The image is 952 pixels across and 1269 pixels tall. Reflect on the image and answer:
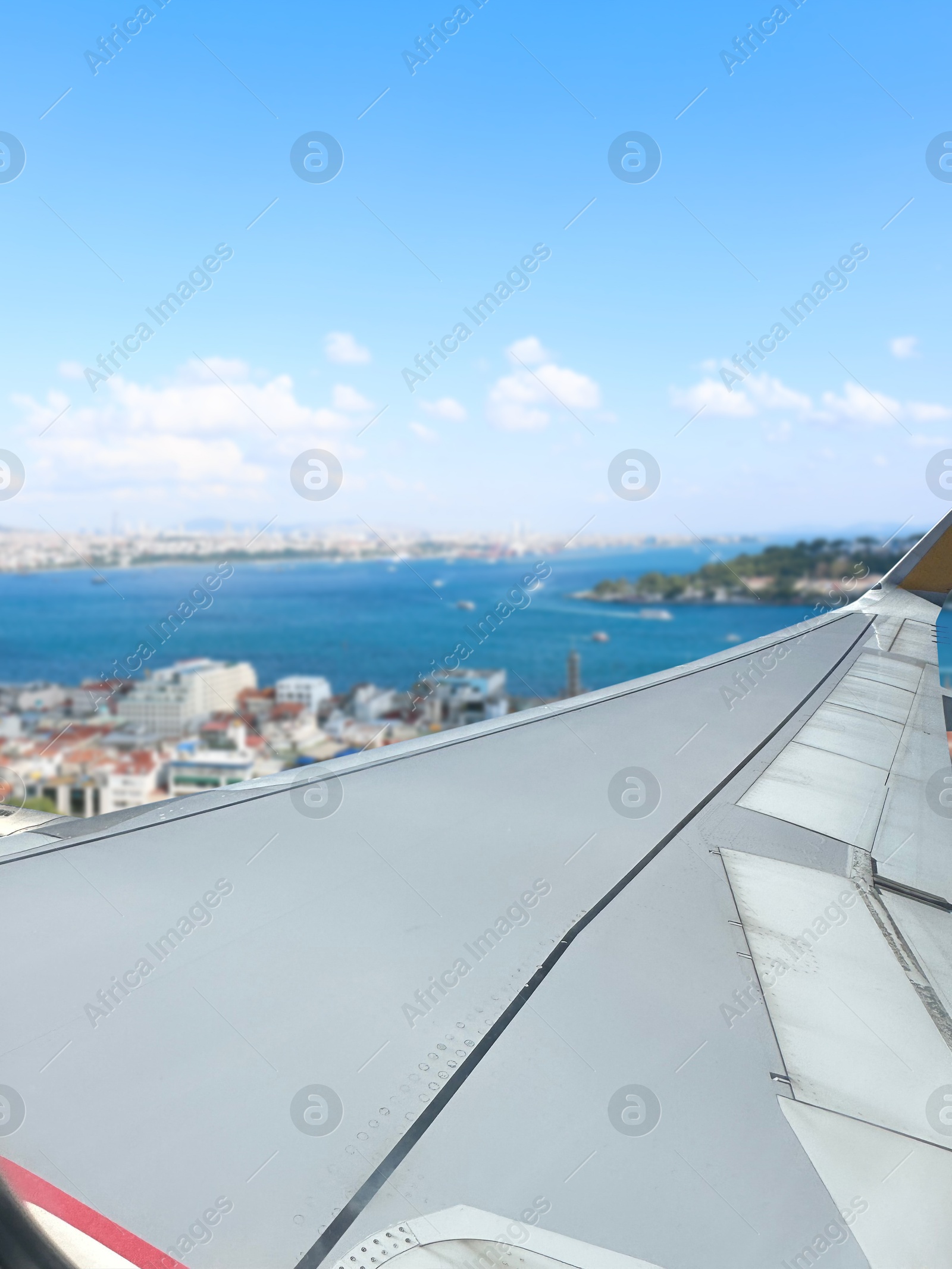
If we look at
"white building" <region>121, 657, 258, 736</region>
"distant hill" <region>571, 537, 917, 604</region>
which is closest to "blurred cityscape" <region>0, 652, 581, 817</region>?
"white building" <region>121, 657, 258, 736</region>

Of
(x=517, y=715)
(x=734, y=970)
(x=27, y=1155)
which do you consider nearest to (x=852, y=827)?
(x=734, y=970)

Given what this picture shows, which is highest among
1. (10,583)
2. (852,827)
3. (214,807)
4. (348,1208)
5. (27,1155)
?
(10,583)

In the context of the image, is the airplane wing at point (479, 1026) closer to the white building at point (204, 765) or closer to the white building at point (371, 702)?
the white building at point (204, 765)

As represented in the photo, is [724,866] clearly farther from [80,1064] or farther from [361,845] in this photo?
[80,1064]

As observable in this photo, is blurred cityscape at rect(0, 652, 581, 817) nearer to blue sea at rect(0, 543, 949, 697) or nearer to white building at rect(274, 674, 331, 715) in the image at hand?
white building at rect(274, 674, 331, 715)

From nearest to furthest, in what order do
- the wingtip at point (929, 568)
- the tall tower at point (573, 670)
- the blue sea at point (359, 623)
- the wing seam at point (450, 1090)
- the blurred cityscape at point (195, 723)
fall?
the wing seam at point (450, 1090) → the wingtip at point (929, 568) → the blurred cityscape at point (195, 723) → the tall tower at point (573, 670) → the blue sea at point (359, 623)

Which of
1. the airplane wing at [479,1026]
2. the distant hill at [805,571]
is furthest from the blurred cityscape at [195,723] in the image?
the airplane wing at [479,1026]
